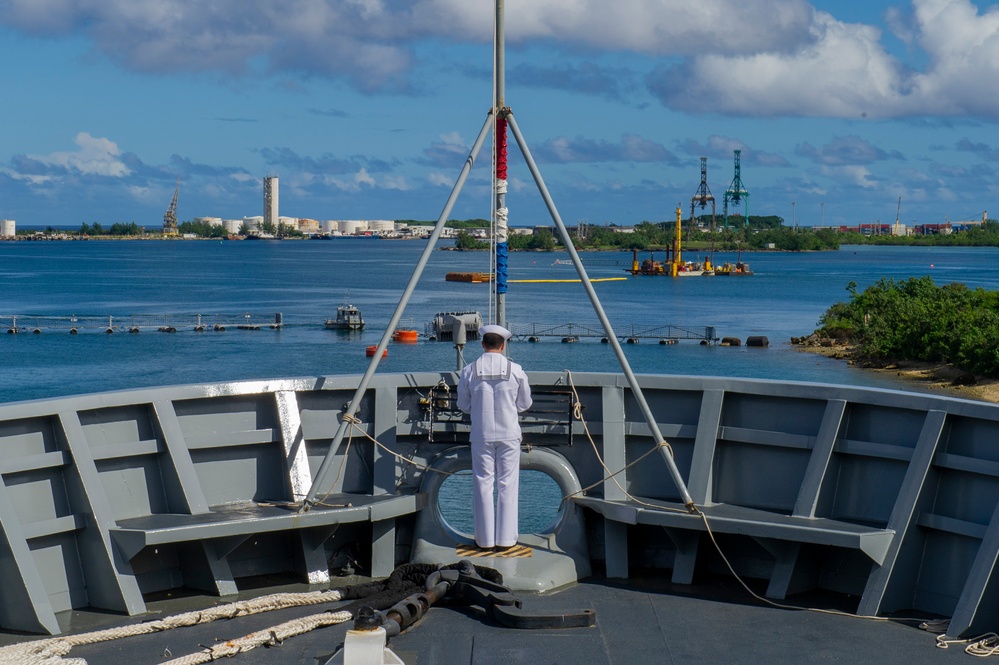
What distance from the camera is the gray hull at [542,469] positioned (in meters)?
7.94

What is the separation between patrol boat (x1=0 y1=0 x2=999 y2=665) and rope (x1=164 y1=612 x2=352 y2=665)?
2 cm

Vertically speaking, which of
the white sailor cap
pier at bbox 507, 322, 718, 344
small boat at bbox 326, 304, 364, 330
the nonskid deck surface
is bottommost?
A: pier at bbox 507, 322, 718, 344

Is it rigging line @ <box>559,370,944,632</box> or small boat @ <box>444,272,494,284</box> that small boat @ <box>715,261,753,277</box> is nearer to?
small boat @ <box>444,272,494,284</box>

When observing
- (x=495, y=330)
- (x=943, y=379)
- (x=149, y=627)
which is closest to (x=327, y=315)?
(x=943, y=379)

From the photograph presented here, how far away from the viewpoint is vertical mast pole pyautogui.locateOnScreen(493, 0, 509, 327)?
370 inches

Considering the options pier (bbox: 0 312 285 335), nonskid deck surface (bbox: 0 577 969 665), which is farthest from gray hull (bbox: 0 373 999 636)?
pier (bbox: 0 312 285 335)

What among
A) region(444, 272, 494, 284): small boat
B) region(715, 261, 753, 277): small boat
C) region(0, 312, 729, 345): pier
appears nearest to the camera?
region(0, 312, 729, 345): pier

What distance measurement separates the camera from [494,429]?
873cm

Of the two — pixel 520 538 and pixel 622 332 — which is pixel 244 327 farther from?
pixel 520 538

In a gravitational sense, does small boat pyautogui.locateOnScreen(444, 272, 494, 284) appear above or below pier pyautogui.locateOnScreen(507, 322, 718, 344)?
above

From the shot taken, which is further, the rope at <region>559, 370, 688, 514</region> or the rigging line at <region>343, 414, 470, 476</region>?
the rigging line at <region>343, 414, 470, 476</region>

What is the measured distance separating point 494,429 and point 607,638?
1906mm

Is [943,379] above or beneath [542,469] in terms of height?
beneath

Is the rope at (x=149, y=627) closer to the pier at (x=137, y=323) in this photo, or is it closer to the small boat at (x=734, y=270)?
the pier at (x=137, y=323)
